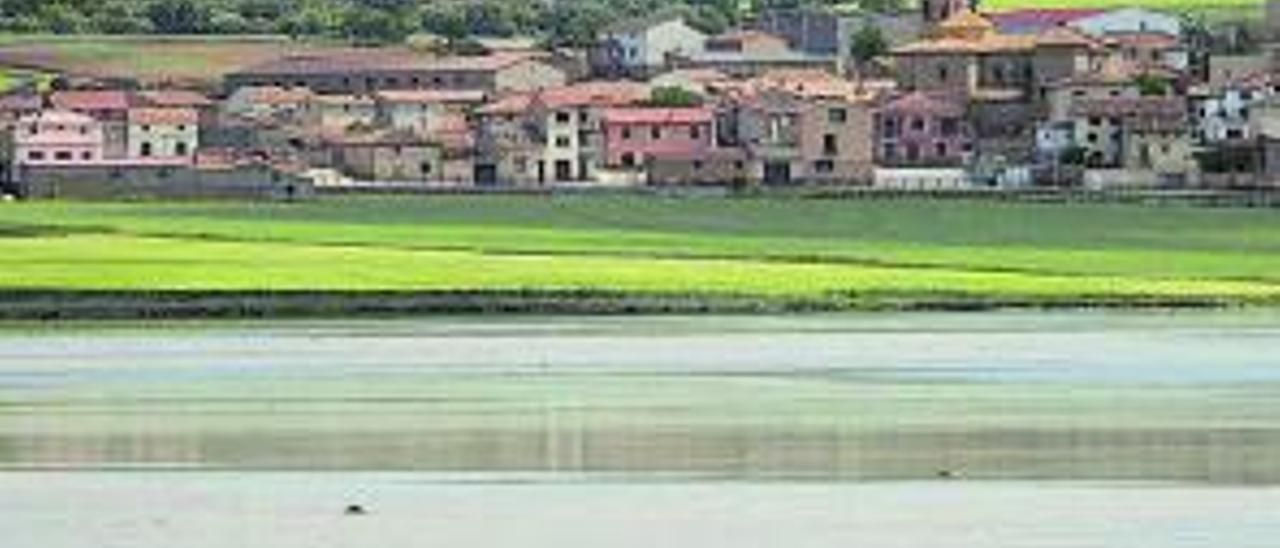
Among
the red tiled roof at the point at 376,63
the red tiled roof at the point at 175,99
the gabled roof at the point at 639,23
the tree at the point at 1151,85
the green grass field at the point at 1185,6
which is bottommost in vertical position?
the red tiled roof at the point at 175,99

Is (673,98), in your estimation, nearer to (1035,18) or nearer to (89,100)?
(89,100)

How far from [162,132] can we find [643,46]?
34032 mm

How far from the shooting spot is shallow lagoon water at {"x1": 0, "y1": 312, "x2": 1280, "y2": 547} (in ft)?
94.1

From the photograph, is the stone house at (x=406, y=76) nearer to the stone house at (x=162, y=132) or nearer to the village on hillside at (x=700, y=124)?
the village on hillside at (x=700, y=124)

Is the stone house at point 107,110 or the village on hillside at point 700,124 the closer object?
the village on hillside at point 700,124

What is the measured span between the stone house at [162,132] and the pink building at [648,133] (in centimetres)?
1336

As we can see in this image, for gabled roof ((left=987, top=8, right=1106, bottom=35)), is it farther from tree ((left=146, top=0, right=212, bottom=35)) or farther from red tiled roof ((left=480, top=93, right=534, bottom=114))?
tree ((left=146, top=0, right=212, bottom=35))

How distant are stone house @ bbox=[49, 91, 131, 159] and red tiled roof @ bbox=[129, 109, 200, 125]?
0.42 metres

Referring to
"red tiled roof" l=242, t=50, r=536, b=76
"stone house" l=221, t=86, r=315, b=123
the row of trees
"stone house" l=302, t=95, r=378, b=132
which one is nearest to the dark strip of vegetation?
"stone house" l=221, t=86, r=315, b=123

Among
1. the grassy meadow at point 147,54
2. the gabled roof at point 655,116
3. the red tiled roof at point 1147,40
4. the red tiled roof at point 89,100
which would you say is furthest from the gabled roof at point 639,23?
the gabled roof at point 655,116

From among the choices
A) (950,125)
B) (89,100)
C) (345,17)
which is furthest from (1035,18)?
(89,100)

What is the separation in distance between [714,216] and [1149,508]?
61643 mm

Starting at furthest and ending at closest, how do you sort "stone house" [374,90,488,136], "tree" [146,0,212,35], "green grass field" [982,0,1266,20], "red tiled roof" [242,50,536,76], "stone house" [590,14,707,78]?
"tree" [146,0,212,35]
"green grass field" [982,0,1266,20]
"stone house" [590,14,707,78]
"red tiled roof" [242,50,536,76]
"stone house" [374,90,488,136]

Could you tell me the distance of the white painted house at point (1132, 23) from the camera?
148750 millimetres
